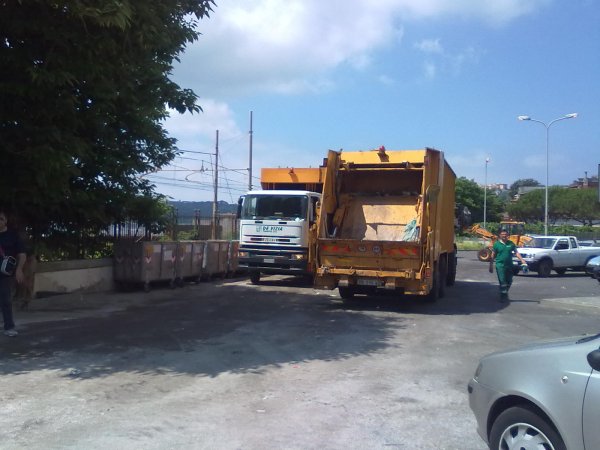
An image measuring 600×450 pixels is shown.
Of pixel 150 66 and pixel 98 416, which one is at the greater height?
pixel 150 66

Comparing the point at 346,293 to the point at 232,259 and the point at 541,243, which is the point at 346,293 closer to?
the point at 232,259

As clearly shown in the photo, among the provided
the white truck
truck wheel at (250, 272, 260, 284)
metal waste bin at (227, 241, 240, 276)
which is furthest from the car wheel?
metal waste bin at (227, 241, 240, 276)

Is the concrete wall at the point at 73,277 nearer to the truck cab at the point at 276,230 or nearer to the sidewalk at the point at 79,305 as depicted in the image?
the sidewalk at the point at 79,305

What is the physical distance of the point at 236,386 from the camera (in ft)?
23.8

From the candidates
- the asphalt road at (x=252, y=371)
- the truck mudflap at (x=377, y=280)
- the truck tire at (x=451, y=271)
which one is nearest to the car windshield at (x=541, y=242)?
the truck tire at (x=451, y=271)

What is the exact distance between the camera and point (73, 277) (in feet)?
50.8

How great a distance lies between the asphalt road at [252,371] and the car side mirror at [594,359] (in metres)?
1.83

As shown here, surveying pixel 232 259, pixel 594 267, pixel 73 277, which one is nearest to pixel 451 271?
pixel 232 259

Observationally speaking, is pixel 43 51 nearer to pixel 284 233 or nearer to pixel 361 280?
pixel 361 280

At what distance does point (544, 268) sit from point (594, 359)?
959 inches

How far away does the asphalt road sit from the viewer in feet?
18.7

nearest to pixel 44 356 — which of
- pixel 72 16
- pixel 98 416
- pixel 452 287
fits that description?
pixel 98 416

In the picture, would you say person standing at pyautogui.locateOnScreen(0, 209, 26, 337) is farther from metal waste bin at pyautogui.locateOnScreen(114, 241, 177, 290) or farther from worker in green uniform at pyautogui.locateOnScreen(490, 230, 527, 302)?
worker in green uniform at pyautogui.locateOnScreen(490, 230, 527, 302)

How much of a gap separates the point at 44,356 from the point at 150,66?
6471 millimetres
